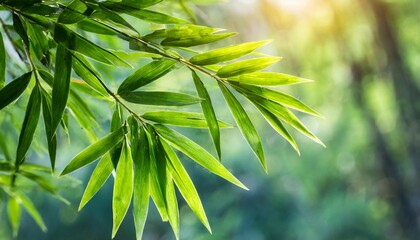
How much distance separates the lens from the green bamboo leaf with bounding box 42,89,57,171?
619 millimetres

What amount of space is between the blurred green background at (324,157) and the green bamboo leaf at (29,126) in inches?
163

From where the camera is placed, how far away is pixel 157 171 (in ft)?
2.24

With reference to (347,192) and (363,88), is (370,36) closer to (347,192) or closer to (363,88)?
(363,88)

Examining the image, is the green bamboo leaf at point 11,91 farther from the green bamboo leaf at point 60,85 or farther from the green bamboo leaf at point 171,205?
the green bamboo leaf at point 171,205

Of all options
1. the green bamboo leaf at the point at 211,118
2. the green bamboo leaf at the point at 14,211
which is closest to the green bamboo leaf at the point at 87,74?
the green bamboo leaf at the point at 211,118

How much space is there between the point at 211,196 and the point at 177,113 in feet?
19.7

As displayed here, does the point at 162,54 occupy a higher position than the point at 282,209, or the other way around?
the point at 162,54

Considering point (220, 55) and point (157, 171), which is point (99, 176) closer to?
point (157, 171)

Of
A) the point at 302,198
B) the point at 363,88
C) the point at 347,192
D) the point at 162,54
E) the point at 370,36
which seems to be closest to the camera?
the point at 162,54

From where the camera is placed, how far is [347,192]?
25.3ft

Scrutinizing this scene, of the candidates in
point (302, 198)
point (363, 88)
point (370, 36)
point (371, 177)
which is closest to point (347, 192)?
point (371, 177)

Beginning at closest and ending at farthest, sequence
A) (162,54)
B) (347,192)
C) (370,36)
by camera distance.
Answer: (162,54)
(370,36)
(347,192)

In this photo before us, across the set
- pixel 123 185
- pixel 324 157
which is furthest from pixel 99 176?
pixel 324 157

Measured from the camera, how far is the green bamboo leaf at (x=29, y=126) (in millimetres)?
630
